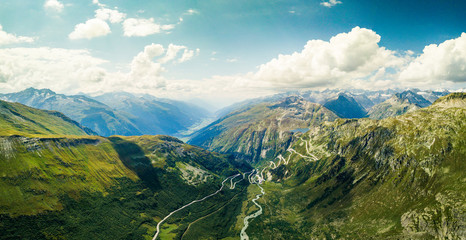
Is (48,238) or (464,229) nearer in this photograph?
(464,229)

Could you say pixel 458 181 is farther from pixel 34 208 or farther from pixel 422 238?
pixel 34 208

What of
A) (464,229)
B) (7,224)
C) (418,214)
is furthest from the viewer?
(418,214)

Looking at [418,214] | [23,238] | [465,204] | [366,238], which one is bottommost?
[366,238]

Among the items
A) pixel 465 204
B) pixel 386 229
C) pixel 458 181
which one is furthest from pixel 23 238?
pixel 458 181

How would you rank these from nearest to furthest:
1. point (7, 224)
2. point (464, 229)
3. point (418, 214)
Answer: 1. point (464, 229)
2. point (7, 224)
3. point (418, 214)

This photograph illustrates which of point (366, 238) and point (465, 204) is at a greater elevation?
point (465, 204)

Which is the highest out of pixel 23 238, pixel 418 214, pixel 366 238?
pixel 418 214

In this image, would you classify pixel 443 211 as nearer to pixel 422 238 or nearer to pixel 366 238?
pixel 422 238

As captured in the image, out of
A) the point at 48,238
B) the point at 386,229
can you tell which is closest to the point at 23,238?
the point at 48,238

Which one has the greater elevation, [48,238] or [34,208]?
[34,208]
